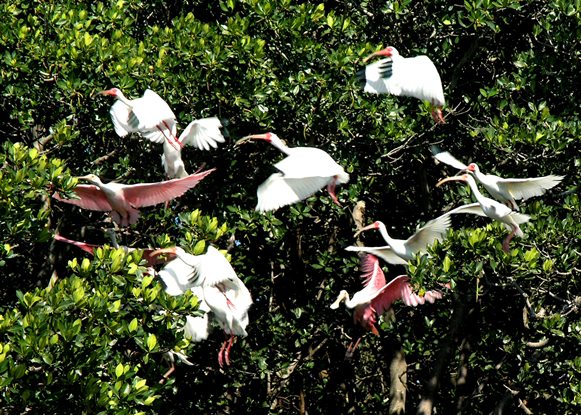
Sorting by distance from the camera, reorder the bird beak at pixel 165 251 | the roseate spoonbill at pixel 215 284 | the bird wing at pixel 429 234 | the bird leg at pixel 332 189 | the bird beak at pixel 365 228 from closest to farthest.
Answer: the roseate spoonbill at pixel 215 284 → the bird beak at pixel 165 251 → the bird wing at pixel 429 234 → the bird leg at pixel 332 189 → the bird beak at pixel 365 228

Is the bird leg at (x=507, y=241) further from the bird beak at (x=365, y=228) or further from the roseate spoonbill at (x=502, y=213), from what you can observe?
the bird beak at (x=365, y=228)

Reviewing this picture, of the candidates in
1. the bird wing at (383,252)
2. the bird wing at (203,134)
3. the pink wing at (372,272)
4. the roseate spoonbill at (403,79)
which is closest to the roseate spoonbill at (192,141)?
the bird wing at (203,134)

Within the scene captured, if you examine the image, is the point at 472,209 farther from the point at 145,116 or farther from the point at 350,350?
the point at 145,116

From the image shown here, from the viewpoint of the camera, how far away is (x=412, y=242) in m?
9.83

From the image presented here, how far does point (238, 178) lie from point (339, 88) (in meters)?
1.36

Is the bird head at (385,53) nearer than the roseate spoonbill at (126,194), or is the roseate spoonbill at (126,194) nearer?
the roseate spoonbill at (126,194)

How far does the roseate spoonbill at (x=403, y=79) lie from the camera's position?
31.1 feet

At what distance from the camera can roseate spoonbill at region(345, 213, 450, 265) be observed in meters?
9.53

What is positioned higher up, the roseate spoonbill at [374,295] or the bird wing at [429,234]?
the bird wing at [429,234]

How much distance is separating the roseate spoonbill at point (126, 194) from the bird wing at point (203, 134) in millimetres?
307

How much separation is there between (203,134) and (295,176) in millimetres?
899

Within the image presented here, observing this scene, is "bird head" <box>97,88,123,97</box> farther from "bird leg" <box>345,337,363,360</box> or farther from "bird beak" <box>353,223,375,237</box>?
"bird leg" <box>345,337,363,360</box>

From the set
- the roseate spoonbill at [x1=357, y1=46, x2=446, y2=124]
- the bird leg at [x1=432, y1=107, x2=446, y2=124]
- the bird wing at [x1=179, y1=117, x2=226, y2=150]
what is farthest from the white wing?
the bird wing at [x1=179, y1=117, x2=226, y2=150]

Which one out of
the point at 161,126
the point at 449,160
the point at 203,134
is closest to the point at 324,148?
the point at 449,160
